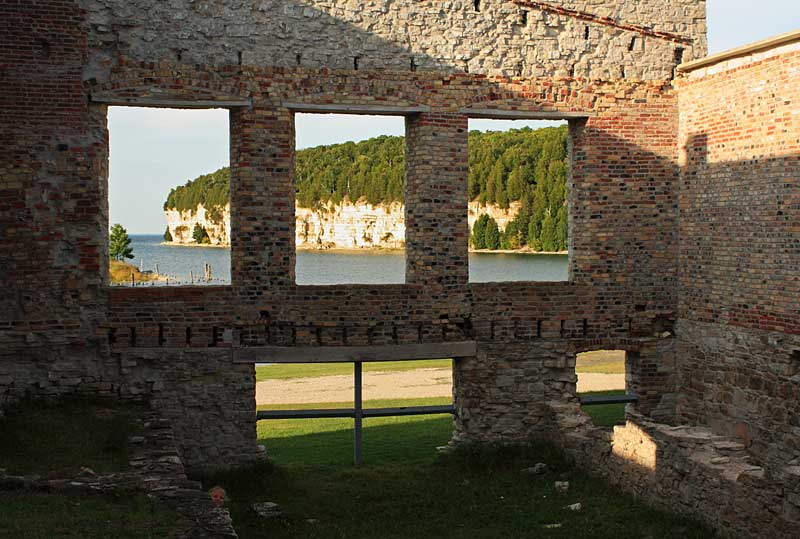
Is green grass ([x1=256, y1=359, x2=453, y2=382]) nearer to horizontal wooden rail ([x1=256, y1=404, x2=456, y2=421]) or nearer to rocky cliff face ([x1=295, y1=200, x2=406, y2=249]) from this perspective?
horizontal wooden rail ([x1=256, y1=404, x2=456, y2=421])

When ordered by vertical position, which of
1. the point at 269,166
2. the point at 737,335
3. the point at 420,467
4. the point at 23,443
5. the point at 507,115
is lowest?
the point at 420,467

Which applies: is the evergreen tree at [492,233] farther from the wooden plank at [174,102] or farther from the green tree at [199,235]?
the wooden plank at [174,102]

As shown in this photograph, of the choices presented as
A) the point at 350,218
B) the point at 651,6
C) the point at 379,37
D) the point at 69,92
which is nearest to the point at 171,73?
the point at 69,92

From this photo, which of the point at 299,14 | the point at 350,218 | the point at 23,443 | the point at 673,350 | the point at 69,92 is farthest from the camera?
the point at 350,218

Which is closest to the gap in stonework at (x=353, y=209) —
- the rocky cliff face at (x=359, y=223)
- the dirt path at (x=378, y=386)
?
the rocky cliff face at (x=359, y=223)

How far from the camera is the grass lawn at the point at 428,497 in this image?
885 centimetres

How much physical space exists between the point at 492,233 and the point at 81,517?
227ft

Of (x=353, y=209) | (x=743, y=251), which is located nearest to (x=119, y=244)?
(x=353, y=209)

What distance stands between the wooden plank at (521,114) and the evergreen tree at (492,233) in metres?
62.4

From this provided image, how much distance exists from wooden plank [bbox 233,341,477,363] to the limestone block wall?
143 inches

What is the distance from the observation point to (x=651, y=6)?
40.5ft

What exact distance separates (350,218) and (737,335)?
70.2 meters

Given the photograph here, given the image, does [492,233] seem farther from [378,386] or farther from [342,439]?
[342,439]

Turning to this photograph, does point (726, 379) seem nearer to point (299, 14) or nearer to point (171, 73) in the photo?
point (299, 14)
